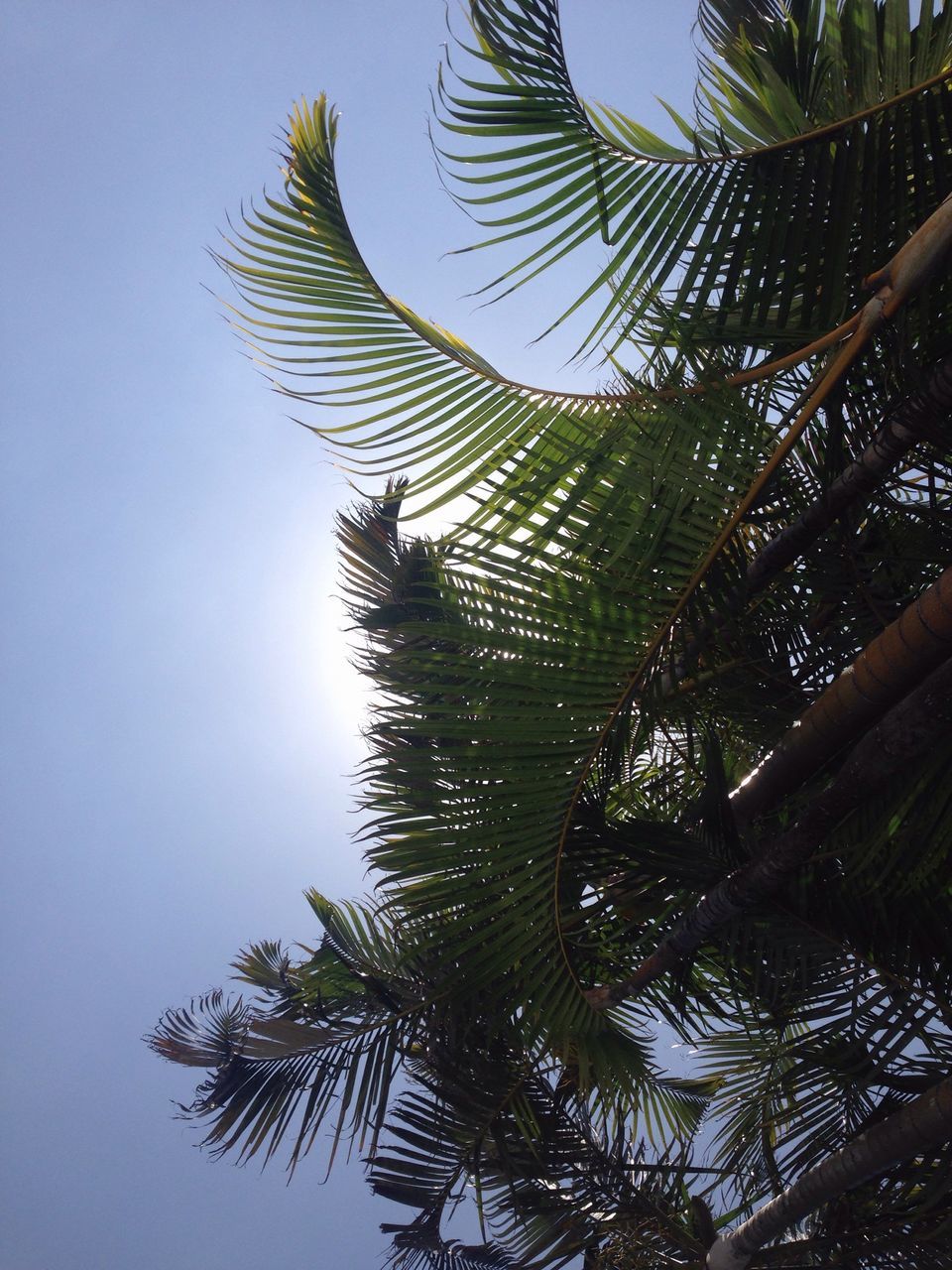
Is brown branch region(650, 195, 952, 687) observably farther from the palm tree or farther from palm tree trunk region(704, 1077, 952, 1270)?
palm tree trunk region(704, 1077, 952, 1270)

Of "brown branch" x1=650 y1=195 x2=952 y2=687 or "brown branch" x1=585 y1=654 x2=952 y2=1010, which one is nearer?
"brown branch" x1=650 y1=195 x2=952 y2=687

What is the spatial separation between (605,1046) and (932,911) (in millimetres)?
654

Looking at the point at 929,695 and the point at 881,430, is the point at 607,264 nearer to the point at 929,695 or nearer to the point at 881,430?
the point at 881,430

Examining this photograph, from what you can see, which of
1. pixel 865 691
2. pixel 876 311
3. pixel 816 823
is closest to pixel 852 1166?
pixel 816 823

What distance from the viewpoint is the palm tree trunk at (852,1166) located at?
4.53 feet

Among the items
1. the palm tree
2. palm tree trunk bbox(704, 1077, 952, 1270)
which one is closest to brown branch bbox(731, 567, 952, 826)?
the palm tree

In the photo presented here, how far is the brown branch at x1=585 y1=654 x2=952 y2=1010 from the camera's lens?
1.24m

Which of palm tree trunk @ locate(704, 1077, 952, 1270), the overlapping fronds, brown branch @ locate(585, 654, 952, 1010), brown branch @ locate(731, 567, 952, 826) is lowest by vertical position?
palm tree trunk @ locate(704, 1077, 952, 1270)

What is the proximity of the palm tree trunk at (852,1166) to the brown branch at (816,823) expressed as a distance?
386 mm

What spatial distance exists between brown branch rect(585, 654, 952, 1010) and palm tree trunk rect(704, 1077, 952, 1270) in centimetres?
39

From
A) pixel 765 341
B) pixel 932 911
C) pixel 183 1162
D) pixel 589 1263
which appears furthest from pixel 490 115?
pixel 183 1162

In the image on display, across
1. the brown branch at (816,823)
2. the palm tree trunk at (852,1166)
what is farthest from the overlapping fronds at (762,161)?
the palm tree trunk at (852,1166)

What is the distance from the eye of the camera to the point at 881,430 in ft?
4.70

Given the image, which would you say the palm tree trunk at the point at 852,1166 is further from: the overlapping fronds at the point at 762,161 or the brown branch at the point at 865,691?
the overlapping fronds at the point at 762,161
